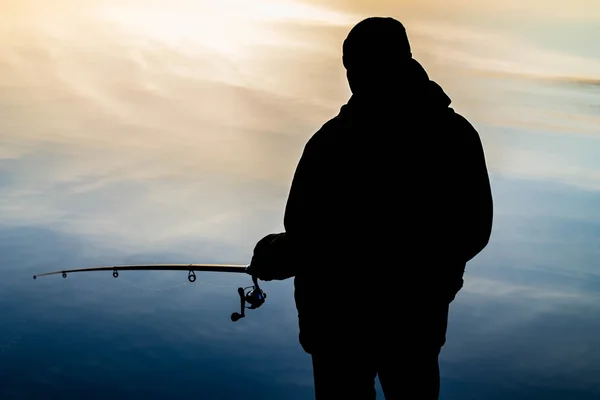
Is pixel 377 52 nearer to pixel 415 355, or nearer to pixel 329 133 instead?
pixel 329 133

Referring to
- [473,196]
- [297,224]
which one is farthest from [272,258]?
[473,196]

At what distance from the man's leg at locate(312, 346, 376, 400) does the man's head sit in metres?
1.46

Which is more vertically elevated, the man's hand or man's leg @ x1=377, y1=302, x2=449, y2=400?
the man's hand

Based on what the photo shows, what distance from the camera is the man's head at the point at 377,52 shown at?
377 centimetres

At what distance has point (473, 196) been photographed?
3.98 metres

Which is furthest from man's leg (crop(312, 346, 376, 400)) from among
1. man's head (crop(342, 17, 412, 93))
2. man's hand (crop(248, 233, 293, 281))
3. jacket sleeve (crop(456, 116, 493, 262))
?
man's head (crop(342, 17, 412, 93))

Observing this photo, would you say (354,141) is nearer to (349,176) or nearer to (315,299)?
(349,176)

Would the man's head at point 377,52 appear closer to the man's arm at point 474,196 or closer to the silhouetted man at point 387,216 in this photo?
the silhouetted man at point 387,216

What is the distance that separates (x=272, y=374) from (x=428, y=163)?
639 ft

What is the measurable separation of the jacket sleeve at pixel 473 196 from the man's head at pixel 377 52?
1.43 ft

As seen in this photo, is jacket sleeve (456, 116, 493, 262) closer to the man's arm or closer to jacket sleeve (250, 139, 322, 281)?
the man's arm

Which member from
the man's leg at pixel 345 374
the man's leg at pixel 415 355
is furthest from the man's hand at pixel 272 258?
the man's leg at pixel 415 355

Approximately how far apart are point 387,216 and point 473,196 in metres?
0.44

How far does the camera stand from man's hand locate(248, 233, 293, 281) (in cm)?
427
